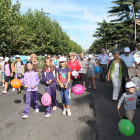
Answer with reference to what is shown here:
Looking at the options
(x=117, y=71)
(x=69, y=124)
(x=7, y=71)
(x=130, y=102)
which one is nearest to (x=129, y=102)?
(x=130, y=102)

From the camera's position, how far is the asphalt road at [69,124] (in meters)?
3.47

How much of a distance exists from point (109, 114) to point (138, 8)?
32.6 metres

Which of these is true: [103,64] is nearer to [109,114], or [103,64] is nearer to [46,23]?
[109,114]

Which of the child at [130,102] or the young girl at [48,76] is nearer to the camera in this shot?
the child at [130,102]

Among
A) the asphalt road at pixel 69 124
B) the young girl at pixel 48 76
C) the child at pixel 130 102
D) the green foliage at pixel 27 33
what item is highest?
the green foliage at pixel 27 33

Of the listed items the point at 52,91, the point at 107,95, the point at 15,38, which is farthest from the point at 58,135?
the point at 15,38

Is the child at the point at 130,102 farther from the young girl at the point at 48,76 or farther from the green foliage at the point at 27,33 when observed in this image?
the green foliage at the point at 27,33

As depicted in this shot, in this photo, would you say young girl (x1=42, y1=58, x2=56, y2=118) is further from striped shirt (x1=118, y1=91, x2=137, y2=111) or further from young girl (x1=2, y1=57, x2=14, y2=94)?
young girl (x1=2, y1=57, x2=14, y2=94)

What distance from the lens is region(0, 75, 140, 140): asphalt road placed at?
3.47 metres

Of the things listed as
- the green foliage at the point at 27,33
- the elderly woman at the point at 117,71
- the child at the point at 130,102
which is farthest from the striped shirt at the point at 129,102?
the green foliage at the point at 27,33

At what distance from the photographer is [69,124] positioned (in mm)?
4047

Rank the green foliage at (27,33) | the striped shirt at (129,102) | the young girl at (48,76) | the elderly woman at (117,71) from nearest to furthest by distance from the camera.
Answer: the striped shirt at (129,102)
the young girl at (48,76)
the elderly woman at (117,71)
the green foliage at (27,33)

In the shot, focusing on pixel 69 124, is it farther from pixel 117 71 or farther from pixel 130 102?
pixel 117 71

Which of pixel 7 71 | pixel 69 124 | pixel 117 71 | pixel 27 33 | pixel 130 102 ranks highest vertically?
pixel 27 33
